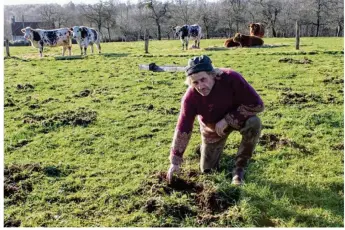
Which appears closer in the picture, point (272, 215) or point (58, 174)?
point (272, 215)

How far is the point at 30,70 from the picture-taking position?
15.7 metres

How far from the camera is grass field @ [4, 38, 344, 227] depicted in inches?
170

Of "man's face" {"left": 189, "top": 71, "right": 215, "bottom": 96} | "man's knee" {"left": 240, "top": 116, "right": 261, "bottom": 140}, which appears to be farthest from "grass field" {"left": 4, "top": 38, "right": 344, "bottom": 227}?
"man's face" {"left": 189, "top": 71, "right": 215, "bottom": 96}

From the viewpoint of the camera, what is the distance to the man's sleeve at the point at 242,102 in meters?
4.52

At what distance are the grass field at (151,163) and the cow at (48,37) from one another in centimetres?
1202

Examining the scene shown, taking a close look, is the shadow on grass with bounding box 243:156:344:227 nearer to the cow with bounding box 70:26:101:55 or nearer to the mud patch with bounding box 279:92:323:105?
the mud patch with bounding box 279:92:323:105

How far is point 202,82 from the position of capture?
4.37m

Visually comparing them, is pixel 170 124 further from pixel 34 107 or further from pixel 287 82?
pixel 287 82

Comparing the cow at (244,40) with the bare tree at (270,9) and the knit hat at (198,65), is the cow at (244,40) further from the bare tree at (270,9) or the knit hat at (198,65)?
the bare tree at (270,9)

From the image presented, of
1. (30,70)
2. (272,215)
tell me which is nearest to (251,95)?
(272,215)

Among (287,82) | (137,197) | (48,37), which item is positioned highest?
(48,37)

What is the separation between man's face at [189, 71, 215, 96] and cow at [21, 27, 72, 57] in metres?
19.1

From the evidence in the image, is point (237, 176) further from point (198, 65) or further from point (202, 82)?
point (198, 65)

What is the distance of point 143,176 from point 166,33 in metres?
61.6
